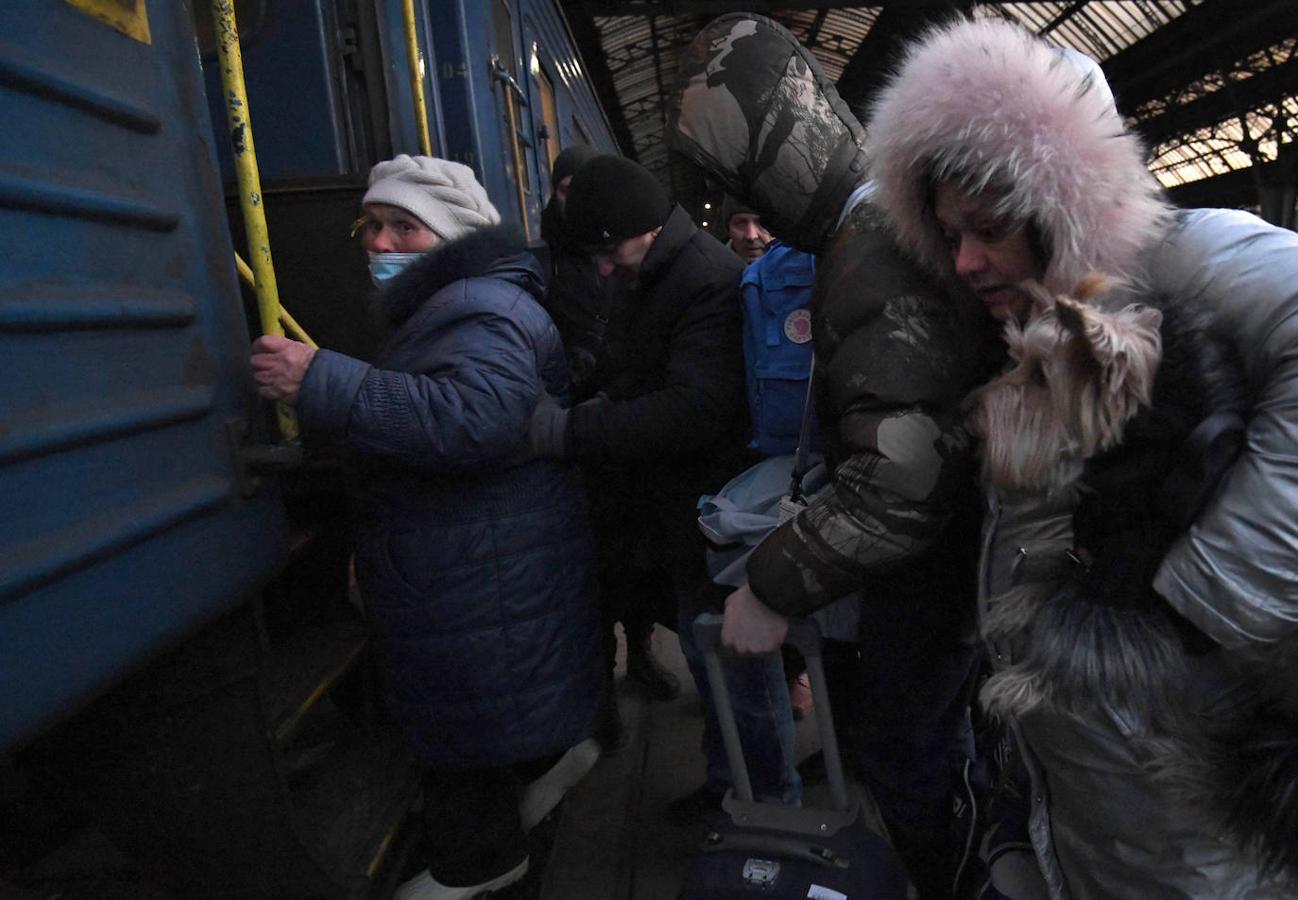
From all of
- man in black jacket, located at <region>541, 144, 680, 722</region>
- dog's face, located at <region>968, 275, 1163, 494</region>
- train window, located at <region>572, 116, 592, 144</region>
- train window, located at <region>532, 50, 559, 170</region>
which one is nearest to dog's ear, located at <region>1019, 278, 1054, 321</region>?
dog's face, located at <region>968, 275, 1163, 494</region>

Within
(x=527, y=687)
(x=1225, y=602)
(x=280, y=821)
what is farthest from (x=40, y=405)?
(x=1225, y=602)

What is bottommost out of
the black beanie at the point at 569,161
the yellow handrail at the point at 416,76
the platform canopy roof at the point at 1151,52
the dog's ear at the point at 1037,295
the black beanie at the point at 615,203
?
the dog's ear at the point at 1037,295

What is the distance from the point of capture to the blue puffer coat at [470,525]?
151 centimetres

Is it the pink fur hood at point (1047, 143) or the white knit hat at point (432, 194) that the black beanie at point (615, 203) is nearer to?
the white knit hat at point (432, 194)

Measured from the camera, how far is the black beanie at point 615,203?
187 cm

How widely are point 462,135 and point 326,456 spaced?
1336 millimetres

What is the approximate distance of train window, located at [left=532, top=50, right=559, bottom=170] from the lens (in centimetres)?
386

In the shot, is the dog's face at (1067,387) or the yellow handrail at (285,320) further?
the yellow handrail at (285,320)

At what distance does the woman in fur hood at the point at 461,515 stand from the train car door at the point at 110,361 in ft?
0.78

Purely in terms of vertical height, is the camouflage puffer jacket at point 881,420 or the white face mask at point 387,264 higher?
the white face mask at point 387,264

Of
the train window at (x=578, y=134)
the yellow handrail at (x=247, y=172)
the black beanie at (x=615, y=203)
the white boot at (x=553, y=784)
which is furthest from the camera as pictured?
the train window at (x=578, y=134)

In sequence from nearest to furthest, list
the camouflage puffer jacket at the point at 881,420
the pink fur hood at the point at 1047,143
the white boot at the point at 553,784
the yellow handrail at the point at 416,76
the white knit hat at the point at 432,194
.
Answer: the pink fur hood at the point at 1047,143
the camouflage puffer jacket at the point at 881,420
the white knit hat at the point at 432,194
the white boot at the point at 553,784
the yellow handrail at the point at 416,76

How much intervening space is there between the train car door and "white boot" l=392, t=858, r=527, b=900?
938 millimetres

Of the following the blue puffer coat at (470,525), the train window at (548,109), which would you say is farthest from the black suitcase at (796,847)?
the train window at (548,109)
